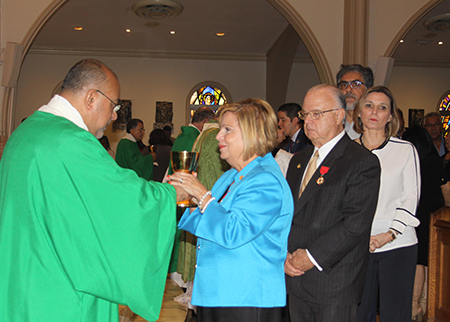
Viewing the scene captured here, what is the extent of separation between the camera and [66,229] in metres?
1.45

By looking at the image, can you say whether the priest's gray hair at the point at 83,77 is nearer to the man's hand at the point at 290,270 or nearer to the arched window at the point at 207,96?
the man's hand at the point at 290,270

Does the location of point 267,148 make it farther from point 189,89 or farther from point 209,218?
point 189,89

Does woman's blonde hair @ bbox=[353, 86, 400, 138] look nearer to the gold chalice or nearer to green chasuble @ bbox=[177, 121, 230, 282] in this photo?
the gold chalice

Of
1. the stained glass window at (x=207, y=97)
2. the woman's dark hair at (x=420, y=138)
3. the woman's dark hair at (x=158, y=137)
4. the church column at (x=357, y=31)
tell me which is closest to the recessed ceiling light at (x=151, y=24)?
the stained glass window at (x=207, y=97)

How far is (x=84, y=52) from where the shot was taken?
38.1 ft

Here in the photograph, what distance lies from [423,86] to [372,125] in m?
11.8

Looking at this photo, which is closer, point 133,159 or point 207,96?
point 133,159

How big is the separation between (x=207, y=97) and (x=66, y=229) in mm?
11054

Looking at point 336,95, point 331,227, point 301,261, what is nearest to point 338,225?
point 331,227

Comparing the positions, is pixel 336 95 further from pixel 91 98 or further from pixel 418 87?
pixel 418 87

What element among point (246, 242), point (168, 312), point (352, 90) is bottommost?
point (168, 312)

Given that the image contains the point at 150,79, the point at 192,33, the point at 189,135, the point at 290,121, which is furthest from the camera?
the point at 150,79

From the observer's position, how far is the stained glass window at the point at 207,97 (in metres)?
12.2

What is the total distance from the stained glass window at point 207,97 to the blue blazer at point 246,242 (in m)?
10.7
